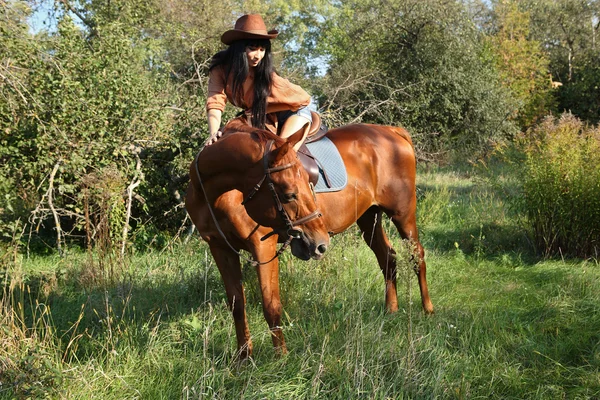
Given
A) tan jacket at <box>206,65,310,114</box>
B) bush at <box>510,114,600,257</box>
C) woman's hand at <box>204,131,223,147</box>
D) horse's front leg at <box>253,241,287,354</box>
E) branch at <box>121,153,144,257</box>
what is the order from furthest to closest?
branch at <box>121,153,144,257</box> → bush at <box>510,114,600,257</box> → tan jacket at <box>206,65,310,114</box> → horse's front leg at <box>253,241,287,354</box> → woman's hand at <box>204,131,223,147</box>

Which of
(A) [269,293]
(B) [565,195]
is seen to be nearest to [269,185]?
(A) [269,293]

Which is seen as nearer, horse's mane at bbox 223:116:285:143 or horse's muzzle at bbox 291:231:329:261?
horse's muzzle at bbox 291:231:329:261

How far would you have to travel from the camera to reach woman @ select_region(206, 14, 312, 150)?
352 cm

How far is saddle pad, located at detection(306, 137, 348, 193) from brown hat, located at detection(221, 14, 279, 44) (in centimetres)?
109

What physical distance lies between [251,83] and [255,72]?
8cm

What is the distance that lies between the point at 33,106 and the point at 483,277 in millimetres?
5705

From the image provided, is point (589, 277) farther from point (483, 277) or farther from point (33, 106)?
point (33, 106)

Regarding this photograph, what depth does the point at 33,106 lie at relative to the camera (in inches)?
248

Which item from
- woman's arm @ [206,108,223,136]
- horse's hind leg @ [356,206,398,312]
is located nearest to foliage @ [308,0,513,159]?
horse's hind leg @ [356,206,398,312]

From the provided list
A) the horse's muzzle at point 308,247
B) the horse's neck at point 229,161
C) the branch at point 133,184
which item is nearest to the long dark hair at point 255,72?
the horse's neck at point 229,161

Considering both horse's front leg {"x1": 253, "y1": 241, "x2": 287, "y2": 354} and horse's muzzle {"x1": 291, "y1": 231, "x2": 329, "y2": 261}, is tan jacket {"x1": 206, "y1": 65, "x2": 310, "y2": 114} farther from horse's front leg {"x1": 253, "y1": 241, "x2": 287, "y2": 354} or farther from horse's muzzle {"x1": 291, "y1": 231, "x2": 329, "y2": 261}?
horse's muzzle {"x1": 291, "y1": 231, "x2": 329, "y2": 261}

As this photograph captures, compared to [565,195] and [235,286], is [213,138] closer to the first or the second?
[235,286]

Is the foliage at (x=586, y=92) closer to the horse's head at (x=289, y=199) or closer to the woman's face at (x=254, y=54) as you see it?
the woman's face at (x=254, y=54)

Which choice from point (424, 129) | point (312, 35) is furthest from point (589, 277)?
point (312, 35)
